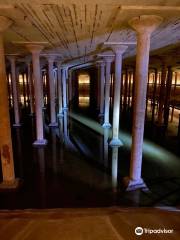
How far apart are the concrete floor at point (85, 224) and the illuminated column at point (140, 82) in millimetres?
2553

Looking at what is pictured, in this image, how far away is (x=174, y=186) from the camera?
4.90 meters

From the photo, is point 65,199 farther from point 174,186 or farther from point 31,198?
point 174,186

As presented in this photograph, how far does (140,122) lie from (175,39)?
9.37 ft

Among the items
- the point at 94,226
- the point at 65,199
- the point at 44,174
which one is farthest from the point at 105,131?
the point at 94,226

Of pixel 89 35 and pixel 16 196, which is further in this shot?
pixel 89 35

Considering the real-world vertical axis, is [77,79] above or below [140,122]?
above

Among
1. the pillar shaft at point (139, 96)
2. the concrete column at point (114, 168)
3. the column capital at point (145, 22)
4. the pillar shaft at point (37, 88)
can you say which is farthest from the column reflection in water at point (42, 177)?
the column capital at point (145, 22)

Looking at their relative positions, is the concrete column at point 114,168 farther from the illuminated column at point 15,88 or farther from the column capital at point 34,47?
the illuminated column at point 15,88

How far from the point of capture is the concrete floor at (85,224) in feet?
5.64

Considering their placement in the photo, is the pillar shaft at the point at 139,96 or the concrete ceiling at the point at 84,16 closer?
the concrete ceiling at the point at 84,16

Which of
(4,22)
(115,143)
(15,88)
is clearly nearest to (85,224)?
(4,22)

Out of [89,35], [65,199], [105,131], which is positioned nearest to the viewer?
[65,199]

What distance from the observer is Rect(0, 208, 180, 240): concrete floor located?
172 cm

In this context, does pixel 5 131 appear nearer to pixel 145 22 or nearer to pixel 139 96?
pixel 139 96
